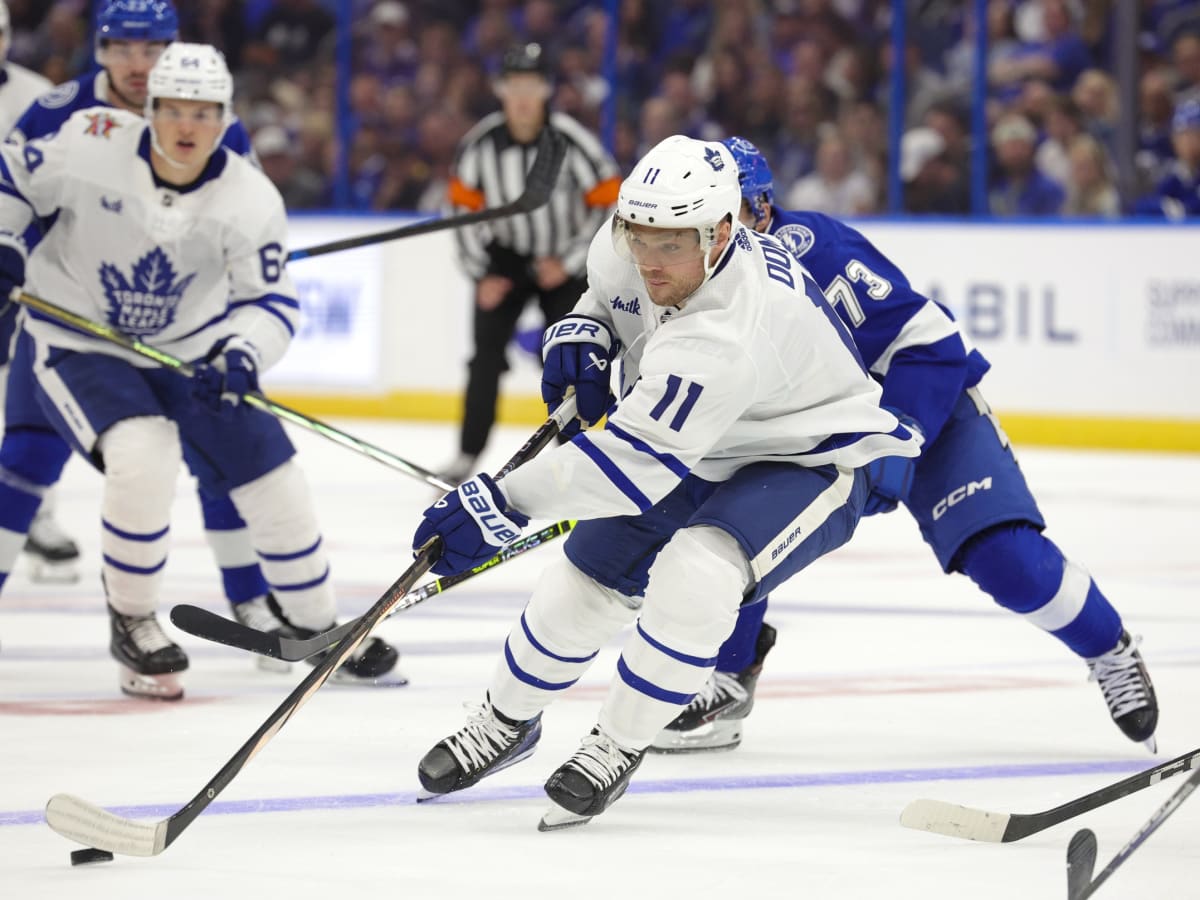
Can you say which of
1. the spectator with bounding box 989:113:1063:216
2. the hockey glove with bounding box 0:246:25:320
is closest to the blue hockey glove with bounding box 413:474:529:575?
Answer: the hockey glove with bounding box 0:246:25:320

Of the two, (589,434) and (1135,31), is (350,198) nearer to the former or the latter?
(1135,31)

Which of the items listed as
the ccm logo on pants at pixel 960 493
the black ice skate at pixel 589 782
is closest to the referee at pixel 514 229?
the ccm logo on pants at pixel 960 493

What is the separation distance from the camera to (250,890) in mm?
2447

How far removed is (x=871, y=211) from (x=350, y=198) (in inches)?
106

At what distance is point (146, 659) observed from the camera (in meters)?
3.73

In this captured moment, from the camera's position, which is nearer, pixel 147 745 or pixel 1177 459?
pixel 147 745

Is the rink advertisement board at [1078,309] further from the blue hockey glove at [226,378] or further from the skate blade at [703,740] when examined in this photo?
the skate blade at [703,740]

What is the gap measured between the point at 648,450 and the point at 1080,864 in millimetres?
757

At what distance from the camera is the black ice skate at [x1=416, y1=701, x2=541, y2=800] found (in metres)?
2.97

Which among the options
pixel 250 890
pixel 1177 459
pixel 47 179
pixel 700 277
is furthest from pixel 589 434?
pixel 1177 459

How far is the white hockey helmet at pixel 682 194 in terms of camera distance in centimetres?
277

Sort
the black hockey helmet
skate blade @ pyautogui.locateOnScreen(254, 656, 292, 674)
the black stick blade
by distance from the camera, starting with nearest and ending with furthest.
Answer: the black stick blade
skate blade @ pyautogui.locateOnScreen(254, 656, 292, 674)
the black hockey helmet

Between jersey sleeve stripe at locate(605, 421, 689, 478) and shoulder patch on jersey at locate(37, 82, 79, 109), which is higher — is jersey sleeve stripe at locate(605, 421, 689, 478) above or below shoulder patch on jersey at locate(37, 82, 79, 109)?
below

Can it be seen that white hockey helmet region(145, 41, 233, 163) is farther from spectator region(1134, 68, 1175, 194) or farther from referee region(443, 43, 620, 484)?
spectator region(1134, 68, 1175, 194)
